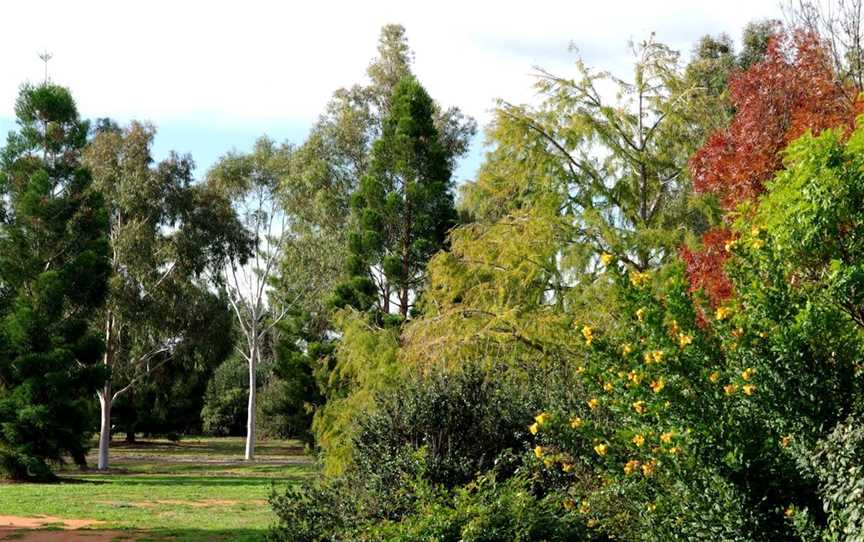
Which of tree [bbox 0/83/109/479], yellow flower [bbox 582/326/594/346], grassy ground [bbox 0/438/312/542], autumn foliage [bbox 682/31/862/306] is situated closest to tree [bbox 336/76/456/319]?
grassy ground [bbox 0/438/312/542]

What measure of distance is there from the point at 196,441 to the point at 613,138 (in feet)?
127

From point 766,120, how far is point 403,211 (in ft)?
54.7


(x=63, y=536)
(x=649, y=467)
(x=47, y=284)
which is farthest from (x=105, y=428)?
(x=649, y=467)

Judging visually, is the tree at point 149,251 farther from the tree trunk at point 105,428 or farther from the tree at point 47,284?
the tree at point 47,284

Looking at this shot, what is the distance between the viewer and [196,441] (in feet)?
166

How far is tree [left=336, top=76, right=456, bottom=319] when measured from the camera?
2714 centimetres

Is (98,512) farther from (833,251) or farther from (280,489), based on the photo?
(833,251)

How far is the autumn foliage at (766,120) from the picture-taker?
11.0 metres

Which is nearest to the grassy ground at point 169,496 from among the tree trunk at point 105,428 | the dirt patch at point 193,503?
the dirt patch at point 193,503

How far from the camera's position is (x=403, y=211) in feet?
90.1

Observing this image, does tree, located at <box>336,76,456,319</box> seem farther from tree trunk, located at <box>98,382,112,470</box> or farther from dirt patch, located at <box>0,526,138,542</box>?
dirt patch, located at <box>0,526,138,542</box>

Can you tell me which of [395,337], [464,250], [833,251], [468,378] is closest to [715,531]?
[833,251]

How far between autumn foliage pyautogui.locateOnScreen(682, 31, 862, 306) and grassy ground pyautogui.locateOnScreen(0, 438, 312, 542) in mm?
5671

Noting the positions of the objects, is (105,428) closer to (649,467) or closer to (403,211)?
(403,211)
